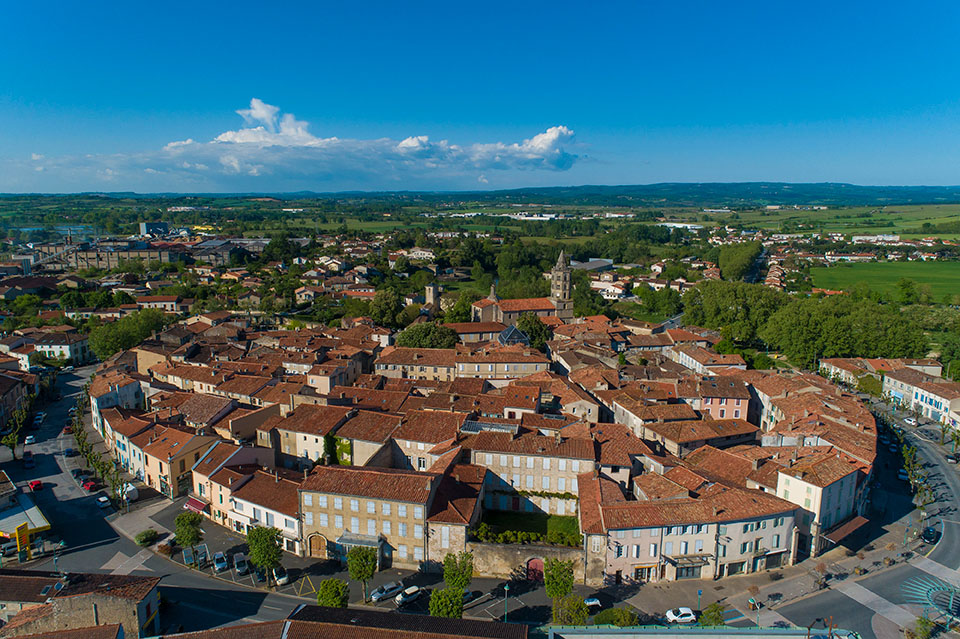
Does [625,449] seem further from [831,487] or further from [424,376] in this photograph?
[424,376]

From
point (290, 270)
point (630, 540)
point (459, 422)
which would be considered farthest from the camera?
point (290, 270)

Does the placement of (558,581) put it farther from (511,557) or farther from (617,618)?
(511,557)

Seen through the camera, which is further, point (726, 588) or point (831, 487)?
point (831, 487)

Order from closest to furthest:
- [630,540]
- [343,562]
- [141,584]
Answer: [141,584] → [630,540] → [343,562]

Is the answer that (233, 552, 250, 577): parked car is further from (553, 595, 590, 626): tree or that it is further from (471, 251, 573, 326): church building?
(471, 251, 573, 326): church building

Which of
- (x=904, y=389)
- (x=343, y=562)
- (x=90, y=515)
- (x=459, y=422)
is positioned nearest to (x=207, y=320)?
(x=90, y=515)

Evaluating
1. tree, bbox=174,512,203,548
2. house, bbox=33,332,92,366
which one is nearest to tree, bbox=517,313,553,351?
tree, bbox=174,512,203,548

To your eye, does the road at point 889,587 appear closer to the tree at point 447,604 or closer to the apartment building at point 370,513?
the tree at point 447,604

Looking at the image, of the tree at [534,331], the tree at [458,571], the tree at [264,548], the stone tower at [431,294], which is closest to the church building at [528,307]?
the stone tower at [431,294]
